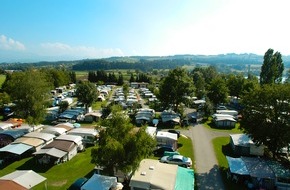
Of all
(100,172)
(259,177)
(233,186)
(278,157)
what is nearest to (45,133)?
(100,172)

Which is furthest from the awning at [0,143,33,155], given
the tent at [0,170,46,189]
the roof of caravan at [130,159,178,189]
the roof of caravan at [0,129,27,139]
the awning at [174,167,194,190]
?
the awning at [174,167,194,190]

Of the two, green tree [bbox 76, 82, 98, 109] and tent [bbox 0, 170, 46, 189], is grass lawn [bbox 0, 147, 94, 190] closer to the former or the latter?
tent [bbox 0, 170, 46, 189]

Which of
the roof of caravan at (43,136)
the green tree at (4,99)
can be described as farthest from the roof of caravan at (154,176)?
the green tree at (4,99)

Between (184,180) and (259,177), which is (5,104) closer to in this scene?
(184,180)

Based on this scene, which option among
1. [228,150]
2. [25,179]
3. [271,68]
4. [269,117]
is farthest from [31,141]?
[271,68]

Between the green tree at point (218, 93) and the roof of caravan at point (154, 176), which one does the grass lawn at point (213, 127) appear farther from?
the roof of caravan at point (154, 176)

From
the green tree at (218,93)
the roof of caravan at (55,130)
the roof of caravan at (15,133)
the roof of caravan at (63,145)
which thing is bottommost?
the roof of caravan at (15,133)

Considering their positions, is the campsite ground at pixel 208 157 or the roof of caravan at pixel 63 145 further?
the roof of caravan at pixel 63 145
